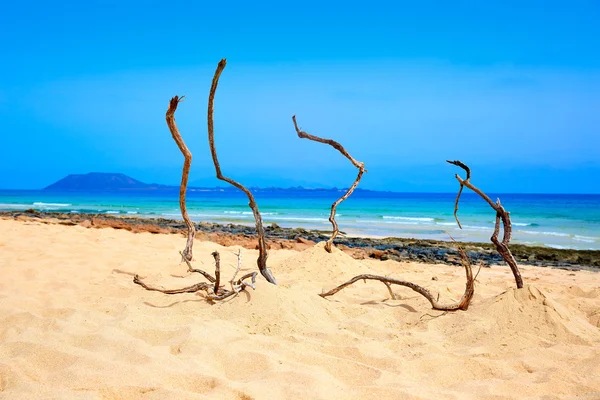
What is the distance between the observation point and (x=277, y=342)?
134 inches

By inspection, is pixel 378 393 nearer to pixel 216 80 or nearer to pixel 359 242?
pixel 216 80

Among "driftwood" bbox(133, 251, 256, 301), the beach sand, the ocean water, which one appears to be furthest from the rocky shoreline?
"driftwood" bbox(133, 251, 256, 301)

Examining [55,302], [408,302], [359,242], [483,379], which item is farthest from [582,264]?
[55,302]

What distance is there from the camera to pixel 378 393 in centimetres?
268

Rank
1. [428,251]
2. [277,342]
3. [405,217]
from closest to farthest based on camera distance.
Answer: [277,342], [428,251], [405,217]

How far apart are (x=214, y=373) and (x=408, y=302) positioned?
2614mm

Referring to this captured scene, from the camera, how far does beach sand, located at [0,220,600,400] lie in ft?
8.78

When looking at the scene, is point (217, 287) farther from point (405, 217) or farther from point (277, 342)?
point (405, 217)

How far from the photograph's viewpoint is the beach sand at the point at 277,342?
8.78ft

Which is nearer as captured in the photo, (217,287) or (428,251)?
(217,287)

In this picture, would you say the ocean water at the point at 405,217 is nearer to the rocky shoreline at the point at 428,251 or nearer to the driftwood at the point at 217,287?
the rocky shoreline at the point at 428,251

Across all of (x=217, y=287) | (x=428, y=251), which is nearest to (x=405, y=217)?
(x=428, y=251)

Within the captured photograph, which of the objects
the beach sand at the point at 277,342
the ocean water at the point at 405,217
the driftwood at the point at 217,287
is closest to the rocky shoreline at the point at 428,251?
the ocean water at the point at 405,217

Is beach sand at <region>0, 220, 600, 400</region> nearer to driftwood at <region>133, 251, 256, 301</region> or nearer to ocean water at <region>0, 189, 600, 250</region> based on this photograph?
driftwood at <region>133, 251, 256, 301</region>
